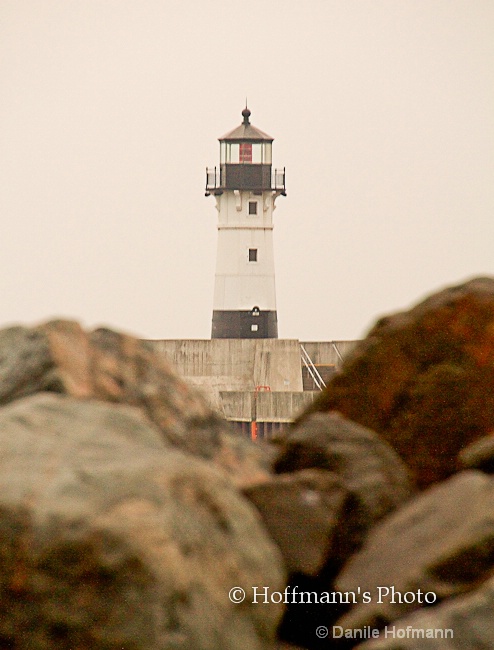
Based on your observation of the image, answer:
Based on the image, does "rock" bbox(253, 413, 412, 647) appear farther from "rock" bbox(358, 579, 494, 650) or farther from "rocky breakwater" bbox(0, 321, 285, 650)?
"rock" bbox(358, 579, 494, 650)

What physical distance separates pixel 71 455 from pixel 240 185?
126 ft

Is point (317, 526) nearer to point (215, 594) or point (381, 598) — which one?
point (381, 598)

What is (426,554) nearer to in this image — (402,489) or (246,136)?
(402,489)

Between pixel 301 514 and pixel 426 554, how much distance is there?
38 cm

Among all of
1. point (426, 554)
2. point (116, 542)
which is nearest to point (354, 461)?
point (426, 554)

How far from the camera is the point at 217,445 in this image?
390cm

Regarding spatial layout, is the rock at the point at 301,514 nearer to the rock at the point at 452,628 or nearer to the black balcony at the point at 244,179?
the rock at the point at 452,628

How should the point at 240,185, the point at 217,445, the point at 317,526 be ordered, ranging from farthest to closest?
the point at 240,185, the point at 217,445, the point at 317,526

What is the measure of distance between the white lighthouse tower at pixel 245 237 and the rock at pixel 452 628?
37.7m

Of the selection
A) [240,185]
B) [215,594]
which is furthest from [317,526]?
[240,185]

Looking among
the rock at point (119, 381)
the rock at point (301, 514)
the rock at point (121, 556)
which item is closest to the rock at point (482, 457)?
the rock at point (301, 514)

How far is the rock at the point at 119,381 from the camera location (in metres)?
3.73

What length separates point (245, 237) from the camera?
41.6 meters

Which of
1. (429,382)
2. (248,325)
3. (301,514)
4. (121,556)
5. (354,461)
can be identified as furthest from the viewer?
(248,325)
